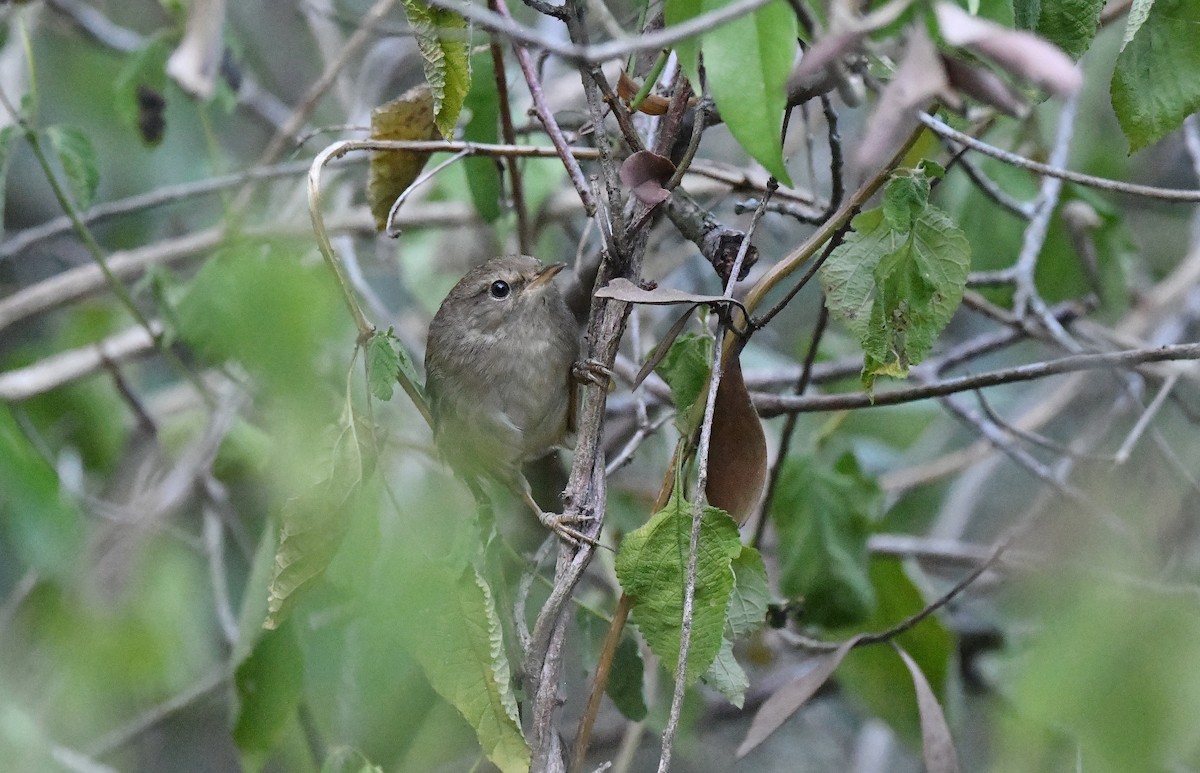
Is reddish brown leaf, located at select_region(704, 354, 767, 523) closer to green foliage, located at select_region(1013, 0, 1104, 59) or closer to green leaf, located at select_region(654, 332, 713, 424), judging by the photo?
green leaf, located at select_region(654, 332, 713, 424)

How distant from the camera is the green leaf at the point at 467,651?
205 centimetres

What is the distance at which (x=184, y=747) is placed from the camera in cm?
612

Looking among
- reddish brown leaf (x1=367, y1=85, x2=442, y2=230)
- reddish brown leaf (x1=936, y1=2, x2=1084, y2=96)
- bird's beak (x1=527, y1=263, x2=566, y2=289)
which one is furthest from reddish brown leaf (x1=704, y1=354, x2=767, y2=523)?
bird's beak (x1=527, y1=263, x2=566, y2=289)

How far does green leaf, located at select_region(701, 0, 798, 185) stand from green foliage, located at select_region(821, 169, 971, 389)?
36 centimetres

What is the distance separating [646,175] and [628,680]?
3.98 ft

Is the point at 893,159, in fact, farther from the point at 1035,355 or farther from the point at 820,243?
the point at 1035,355

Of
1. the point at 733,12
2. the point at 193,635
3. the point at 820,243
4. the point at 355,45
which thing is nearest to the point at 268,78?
the point at 355,45

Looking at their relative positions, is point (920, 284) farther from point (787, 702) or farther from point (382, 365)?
point (787, 702)

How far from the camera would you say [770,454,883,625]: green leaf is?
3.21 metres

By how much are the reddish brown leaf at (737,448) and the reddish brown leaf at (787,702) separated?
492 mm

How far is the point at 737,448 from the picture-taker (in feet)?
7.36

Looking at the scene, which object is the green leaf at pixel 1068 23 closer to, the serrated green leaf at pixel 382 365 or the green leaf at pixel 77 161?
the serrated green leaf at pixel 382 365

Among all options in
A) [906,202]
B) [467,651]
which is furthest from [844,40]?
[467,651]

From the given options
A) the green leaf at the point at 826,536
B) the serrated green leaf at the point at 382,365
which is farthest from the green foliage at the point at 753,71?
the green leaf at the point at 826,536
